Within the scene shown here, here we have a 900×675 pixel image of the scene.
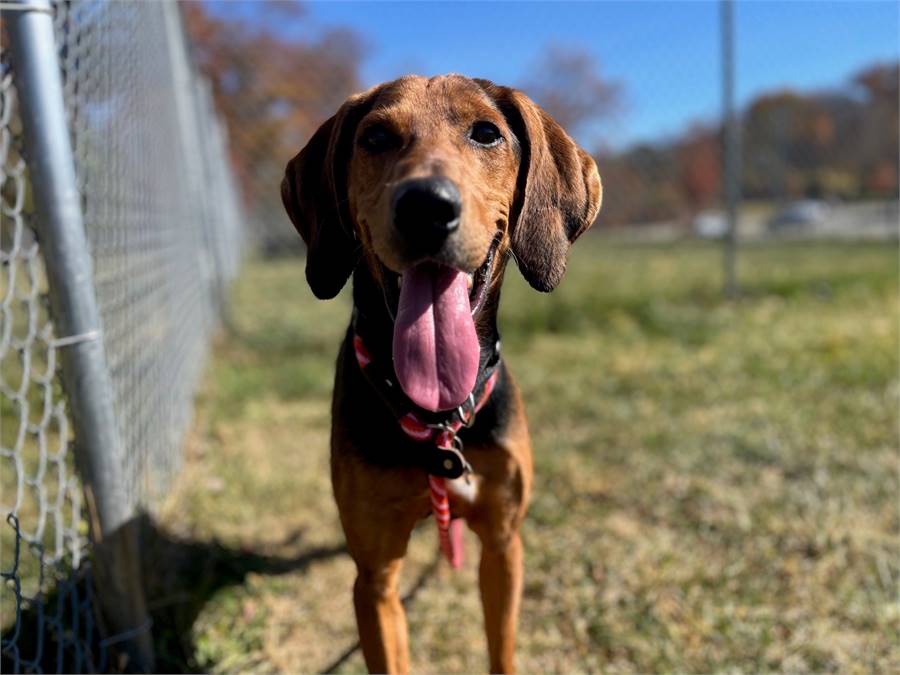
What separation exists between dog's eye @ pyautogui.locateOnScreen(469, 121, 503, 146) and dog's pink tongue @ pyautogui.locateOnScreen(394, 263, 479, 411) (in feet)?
1.47

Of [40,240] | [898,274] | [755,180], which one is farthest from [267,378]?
[755,180]

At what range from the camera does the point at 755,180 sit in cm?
1007

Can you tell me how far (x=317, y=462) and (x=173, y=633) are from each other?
1.61 meters

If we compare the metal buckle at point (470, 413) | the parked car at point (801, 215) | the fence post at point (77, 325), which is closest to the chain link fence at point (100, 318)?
the fence post at point (77, 325)

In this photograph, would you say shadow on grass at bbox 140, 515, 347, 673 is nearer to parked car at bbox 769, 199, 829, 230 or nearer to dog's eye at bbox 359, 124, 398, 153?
dog's eye at bbox 359, 124, 398, 153

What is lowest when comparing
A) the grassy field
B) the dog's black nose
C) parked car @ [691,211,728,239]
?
the grassy field

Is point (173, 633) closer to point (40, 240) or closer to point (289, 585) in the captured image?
point (289, 585)

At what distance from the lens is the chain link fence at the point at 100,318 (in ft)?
6.26

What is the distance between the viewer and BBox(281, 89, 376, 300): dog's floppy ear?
81.8 inches

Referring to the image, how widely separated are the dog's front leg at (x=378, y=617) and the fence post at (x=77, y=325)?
73 centimetres

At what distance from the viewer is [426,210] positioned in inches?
64.1

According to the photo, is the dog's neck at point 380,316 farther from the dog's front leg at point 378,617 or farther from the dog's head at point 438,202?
the dog's front leg at point 378,617

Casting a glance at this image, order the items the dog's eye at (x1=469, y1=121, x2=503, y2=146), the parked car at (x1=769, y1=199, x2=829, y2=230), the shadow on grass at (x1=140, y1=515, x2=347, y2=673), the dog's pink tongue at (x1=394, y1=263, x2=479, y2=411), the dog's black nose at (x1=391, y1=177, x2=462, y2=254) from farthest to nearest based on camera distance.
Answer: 1. the parked car at (x1=769, y1=199, x2=829, y2=230)
2. the shadow on grass at (x1=140, y1=515, x2=347, y2=673)
3. the dog's eye at (x1=469, y1=121, x2=503, y2=146)
4. the dog's pink tongue at (x1=394, y1=263, x2=479, y2=411)
5. the dog's black nose at (x1=391, y1=177, x2=462, y2=254)

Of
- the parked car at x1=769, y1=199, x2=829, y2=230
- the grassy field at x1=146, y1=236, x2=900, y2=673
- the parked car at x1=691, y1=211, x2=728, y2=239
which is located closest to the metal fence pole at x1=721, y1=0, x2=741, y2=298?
the grassy field at x1=146, y1=236, x2=900, y2=673
